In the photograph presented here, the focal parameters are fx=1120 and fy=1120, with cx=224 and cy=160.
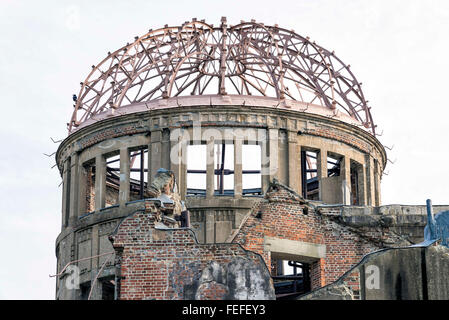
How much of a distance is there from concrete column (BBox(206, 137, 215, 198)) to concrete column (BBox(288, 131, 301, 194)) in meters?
2.44

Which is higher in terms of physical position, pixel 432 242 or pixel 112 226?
pixel 112 226

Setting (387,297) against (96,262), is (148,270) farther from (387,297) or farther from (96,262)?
(96,262)

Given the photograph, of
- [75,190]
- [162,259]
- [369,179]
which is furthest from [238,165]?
[162,259]

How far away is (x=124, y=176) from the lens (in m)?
35.9

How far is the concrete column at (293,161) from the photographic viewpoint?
35.3 meters

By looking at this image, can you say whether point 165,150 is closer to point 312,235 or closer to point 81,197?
point 81,197

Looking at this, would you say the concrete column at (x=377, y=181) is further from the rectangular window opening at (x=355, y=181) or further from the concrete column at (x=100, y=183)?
the concrete column at (x=100, y=183)

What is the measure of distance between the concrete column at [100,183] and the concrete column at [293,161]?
19.8ft

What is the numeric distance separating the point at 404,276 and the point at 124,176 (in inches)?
606

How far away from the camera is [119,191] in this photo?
117ft

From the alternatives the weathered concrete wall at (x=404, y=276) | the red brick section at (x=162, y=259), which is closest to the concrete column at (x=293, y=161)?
the red brick section at (x=162, y=259)
